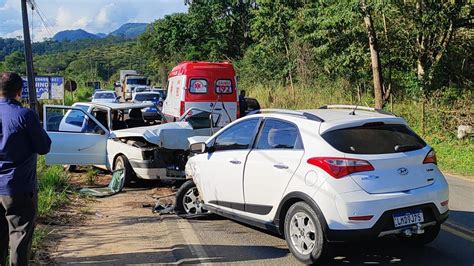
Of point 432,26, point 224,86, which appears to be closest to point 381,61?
point 432,26

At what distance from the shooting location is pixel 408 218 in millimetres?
5148

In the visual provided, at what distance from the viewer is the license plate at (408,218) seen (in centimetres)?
508

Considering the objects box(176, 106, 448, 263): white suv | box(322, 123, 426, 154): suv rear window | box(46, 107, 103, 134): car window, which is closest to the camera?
box(176, 106, 448, 263): white suv

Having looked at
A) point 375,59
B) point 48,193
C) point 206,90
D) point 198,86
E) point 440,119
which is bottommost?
point 48,193

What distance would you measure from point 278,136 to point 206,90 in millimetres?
9410

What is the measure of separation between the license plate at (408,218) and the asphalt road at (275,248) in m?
0.54

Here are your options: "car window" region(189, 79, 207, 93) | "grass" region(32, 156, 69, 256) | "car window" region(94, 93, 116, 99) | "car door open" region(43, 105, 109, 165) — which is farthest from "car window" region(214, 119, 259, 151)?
"car window" region(94, 93, 116, 99)

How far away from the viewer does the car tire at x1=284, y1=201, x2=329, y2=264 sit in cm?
514

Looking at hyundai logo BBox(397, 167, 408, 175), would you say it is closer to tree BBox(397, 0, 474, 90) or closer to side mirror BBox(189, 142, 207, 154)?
side mirror BBox(189, 142, 207, 154)

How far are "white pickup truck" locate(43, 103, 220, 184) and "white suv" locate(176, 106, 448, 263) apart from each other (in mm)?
3330

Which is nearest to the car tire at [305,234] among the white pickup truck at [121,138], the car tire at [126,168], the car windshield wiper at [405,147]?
the car windshield wiper at [405,147]

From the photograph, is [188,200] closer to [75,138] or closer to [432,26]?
[75,138]

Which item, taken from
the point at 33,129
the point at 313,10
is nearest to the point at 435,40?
the point at 313,10

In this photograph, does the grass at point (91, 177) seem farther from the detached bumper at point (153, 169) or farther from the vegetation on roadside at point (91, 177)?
the detached bumper at point (153, 169)
